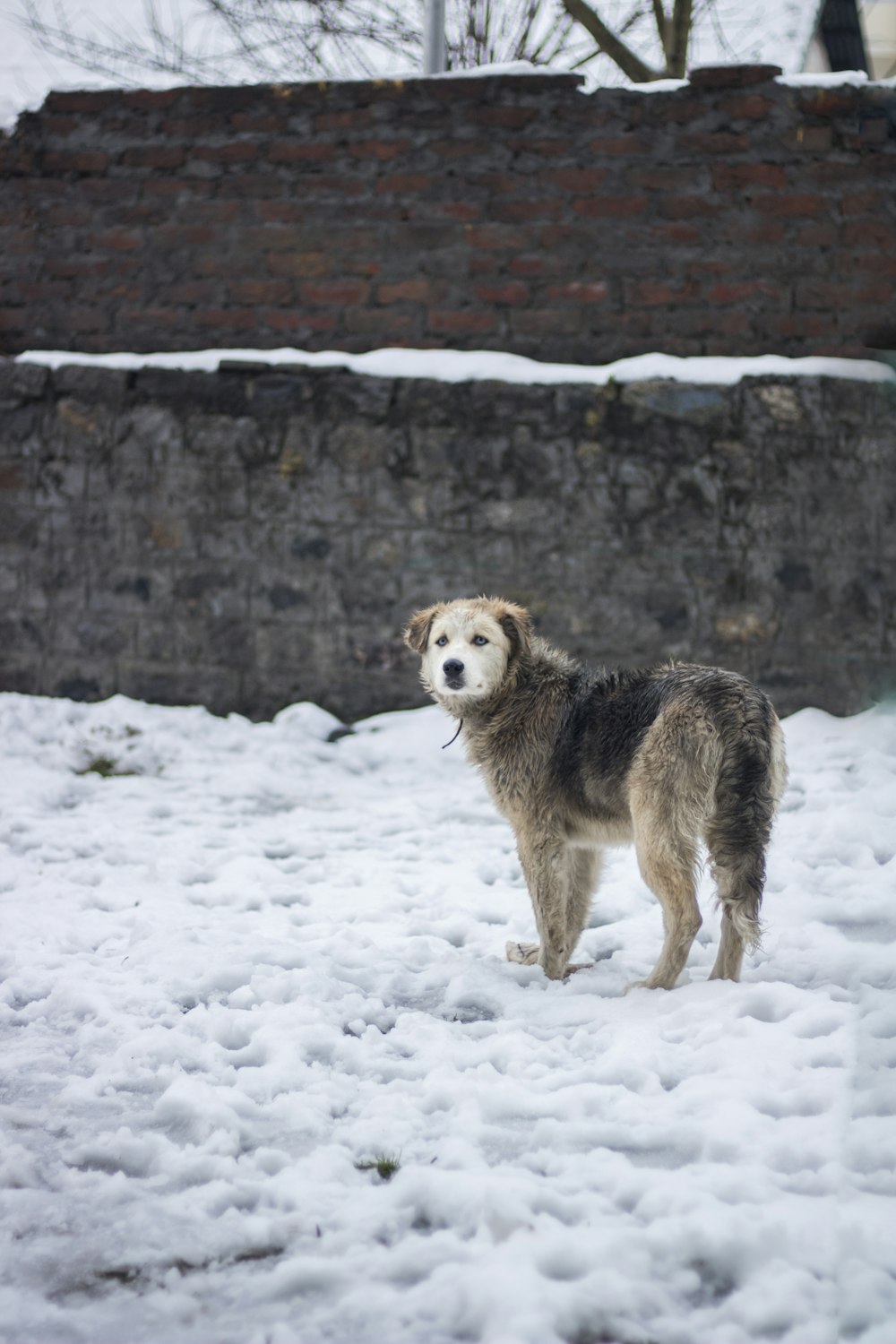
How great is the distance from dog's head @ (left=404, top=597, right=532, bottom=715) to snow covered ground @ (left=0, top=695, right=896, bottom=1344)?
94cm

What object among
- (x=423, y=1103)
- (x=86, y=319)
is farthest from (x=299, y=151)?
(x=423, y=1103)

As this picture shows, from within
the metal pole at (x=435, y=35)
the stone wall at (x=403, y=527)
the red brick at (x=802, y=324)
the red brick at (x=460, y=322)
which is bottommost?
the stone wall at (x=403, y=527)

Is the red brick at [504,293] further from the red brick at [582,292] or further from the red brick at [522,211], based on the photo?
the red brick at [522,211]

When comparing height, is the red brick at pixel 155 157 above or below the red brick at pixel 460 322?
above

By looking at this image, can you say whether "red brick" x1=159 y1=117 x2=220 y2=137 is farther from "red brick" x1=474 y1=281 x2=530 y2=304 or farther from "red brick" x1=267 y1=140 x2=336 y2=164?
"red brick" x1=474 y1=281 x2=530 y2=304

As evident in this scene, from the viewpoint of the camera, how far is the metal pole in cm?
844

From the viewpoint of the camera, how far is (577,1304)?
1837mm

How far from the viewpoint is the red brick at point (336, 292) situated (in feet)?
22.3

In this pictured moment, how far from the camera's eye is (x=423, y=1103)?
2.66m

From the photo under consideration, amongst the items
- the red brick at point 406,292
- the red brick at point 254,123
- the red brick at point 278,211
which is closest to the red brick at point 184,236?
the red brick at point 278,211

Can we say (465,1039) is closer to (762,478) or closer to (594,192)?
(762,478)

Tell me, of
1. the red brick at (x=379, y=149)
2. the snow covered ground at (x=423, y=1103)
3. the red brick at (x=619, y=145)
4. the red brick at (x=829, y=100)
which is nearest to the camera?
the snow covered ground at (x=423, y=1103)

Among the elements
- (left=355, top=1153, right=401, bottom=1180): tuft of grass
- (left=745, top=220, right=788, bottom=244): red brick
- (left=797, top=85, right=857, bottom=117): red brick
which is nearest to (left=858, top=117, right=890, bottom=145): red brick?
(left=797, top=85, right=857, bottom=117): red brick

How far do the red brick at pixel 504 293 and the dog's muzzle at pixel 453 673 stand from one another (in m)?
3.68
